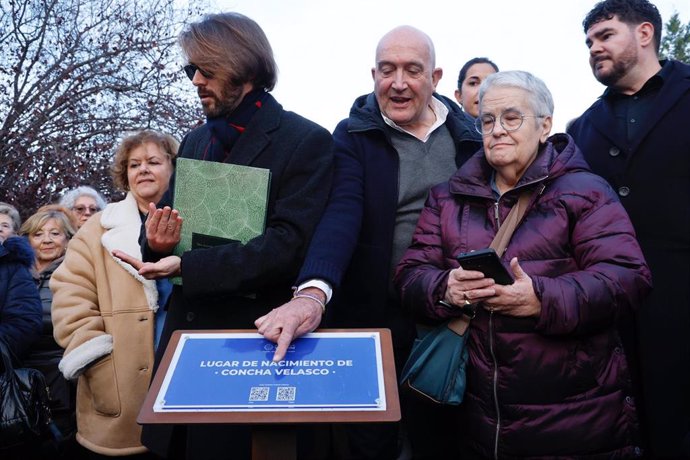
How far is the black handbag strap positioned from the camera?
84.1 inches

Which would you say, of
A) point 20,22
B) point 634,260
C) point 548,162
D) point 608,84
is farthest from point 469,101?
point 20,22

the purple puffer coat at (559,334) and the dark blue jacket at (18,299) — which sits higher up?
the purple puffer coat at (559,334)

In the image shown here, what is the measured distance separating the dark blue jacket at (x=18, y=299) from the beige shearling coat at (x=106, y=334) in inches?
40.3

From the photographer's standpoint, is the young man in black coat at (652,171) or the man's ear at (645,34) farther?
the man's ear at (645,34)

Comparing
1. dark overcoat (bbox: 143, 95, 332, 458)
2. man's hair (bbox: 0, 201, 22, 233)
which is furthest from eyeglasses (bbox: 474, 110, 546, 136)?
man's hair (bbox: 0, 201, 22, 233)

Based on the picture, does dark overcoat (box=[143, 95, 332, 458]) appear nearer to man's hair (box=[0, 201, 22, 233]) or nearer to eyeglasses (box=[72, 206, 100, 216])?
eyeglasses (box=[72, 206, 100, 216])

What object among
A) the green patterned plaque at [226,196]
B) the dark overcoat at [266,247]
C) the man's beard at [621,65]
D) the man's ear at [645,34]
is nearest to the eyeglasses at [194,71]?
the dark overcoat at [266,247]

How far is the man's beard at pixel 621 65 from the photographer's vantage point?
3.11m

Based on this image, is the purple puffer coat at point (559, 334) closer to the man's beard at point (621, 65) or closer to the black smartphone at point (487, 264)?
the black smartphone at point (487, 264)

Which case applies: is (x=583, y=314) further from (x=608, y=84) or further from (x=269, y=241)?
(x=608, y=84)

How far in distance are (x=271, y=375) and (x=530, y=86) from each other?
155cm

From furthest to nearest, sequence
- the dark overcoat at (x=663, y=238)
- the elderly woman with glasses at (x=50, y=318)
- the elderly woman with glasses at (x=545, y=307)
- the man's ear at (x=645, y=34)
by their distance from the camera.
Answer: the elderly woman with glasses at (x=50, y=318) → the man's ear at (x=645, y=34) → the dark overcoat at (x=663, y=238) → the elderly woman with glasses at (x=545, y=307)

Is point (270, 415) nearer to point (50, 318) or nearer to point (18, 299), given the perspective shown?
point (18, 299)

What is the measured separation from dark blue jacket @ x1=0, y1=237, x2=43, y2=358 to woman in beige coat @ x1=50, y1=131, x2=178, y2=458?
103 centimetres
